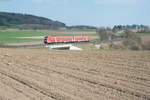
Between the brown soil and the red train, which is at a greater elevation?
the brown soil

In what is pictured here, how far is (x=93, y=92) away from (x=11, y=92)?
303cm

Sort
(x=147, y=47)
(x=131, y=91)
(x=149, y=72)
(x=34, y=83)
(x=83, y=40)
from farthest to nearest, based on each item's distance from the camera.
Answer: (x=83, y=40) → (x=147, y=47) → (x=149, y=72) → (x=34, y=83) → (x=131, y=91)

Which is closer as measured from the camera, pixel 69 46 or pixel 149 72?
pixel 149 72

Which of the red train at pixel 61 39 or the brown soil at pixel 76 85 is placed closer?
the brown soil at pixel 76 85

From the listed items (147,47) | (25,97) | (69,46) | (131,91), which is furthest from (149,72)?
(69,46)

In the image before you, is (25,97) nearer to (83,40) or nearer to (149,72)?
(149,72)

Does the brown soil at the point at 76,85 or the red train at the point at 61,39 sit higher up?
the brown soil at the point at 76,85

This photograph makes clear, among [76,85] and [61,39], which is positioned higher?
[76,85]

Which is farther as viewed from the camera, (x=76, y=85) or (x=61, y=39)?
(x=61, y=39)

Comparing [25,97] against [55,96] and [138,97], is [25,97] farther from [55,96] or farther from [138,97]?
[138,97]

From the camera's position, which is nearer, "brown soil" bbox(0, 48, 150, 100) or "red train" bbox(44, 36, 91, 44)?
"brown soil" bbox(0, 48, 150, 100)

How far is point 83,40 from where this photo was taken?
70.5 m

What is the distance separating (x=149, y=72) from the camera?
10945 mm

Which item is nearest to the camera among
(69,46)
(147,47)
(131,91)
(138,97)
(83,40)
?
(138,97)
